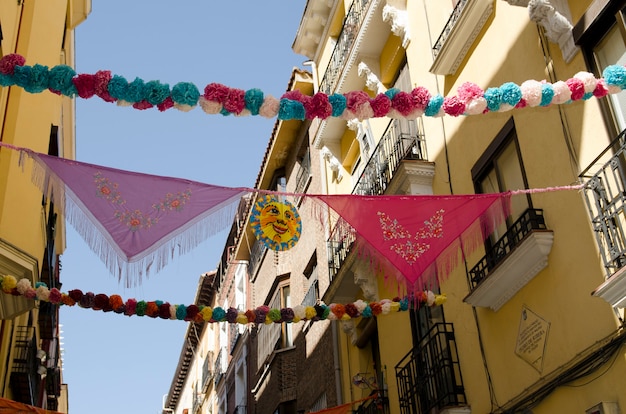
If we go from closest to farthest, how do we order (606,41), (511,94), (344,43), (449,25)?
1. (511,94)
2. (606,41)
3. (449,25)
4. (344,43)

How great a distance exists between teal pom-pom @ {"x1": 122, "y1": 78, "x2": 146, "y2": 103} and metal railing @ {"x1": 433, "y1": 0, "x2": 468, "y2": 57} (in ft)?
19.5

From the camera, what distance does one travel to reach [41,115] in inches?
481

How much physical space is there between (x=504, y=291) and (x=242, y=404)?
16703 mm

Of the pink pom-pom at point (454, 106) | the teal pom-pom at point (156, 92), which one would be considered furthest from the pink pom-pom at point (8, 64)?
the pink pom-pom at point (454, 106)

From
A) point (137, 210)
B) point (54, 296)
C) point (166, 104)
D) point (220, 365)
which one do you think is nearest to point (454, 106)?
point (166, 104)

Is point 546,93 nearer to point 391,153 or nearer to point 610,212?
point 610,212

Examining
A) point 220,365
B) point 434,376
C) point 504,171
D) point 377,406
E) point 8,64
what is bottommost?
point 434,376

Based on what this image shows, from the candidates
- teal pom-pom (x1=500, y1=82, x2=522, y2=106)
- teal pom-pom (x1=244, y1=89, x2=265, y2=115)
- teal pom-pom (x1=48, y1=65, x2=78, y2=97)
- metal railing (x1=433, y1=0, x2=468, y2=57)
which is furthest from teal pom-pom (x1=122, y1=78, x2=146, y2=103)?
metal railing (x1=433, y1=0, x2=468, y2=57)

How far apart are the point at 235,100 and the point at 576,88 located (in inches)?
113

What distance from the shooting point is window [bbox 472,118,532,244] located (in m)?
9.34

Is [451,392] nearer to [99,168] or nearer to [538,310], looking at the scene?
[538,310]

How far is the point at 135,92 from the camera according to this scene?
6016 millimetres

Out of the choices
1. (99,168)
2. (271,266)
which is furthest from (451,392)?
(271,266)

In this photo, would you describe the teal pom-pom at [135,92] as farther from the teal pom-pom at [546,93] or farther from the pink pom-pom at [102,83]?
the teal pom-pom at [546,93]
